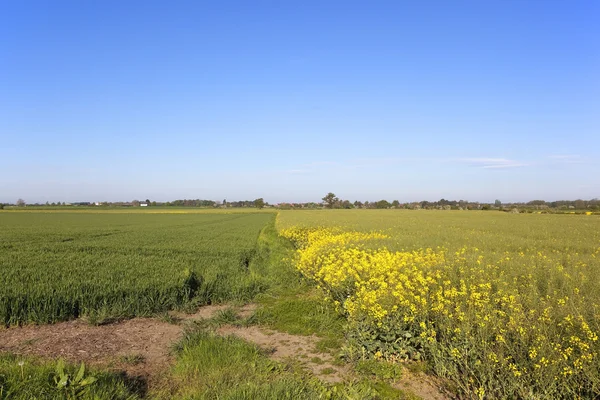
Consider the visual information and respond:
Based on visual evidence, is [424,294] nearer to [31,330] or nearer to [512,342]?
[512,342]

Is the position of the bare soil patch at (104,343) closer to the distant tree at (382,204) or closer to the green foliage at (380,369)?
the green foliage at (380,369)

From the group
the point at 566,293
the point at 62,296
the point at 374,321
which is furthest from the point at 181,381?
the point at 566,293

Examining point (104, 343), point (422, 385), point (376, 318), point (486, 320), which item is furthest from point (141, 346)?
point (486, 320)

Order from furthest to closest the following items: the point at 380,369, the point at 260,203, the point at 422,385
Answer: the point at 260,203, the point at 380,369, the point at 422,385

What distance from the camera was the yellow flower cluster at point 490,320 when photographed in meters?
3.77

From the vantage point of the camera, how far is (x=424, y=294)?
557 cm

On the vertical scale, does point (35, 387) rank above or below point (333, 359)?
above

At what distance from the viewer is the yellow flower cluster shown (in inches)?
148

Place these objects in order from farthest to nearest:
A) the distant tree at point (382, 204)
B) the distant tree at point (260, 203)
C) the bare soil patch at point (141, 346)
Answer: the distant tree at point (260, 203), the distant tree at point (382, 204), the bare soil patch at point (141, 346)

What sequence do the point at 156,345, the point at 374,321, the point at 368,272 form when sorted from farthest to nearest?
the point at 368,272
the point at 156,345
the point at 374,321

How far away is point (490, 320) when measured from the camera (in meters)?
4.41

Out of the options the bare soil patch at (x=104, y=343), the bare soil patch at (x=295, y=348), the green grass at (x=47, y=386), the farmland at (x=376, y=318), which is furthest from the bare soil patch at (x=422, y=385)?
the bare soil patch at (x=104, y=343)

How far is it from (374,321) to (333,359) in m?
0.88

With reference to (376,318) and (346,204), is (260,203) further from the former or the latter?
(376,318)
